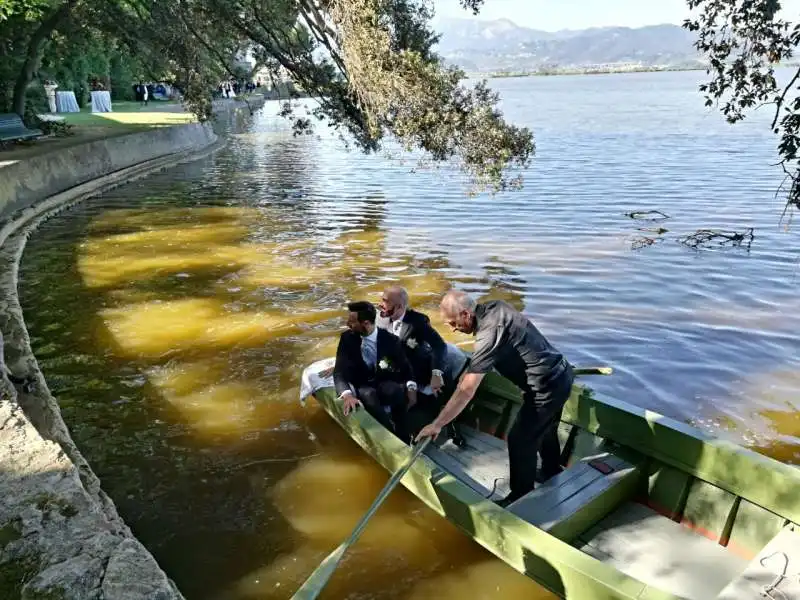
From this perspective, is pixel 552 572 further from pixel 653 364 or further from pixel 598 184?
pixel 598 184

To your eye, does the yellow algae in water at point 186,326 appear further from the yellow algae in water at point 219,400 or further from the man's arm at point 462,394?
the man's arm at point 462,394

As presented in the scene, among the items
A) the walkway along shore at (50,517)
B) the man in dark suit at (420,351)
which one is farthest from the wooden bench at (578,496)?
the walkway along shore at (50,517)

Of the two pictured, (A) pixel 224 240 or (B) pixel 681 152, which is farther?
(B) pixel 681 152

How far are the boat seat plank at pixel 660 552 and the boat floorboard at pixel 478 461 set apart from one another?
0.97 m

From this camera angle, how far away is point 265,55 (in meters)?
16.1

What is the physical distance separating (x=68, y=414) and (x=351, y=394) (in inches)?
135

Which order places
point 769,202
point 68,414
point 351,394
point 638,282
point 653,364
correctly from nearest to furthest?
point 351,394 < point 68,414 < point 653,364 < point 638,282 < point 769,202

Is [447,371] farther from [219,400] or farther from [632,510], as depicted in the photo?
[219,400]

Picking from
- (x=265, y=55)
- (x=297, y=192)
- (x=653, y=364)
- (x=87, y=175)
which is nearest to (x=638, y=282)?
(x=653, y=364)

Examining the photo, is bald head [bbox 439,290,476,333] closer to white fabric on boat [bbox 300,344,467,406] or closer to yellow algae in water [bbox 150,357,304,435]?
white fabric on boat [bbox 300,344,467,406]

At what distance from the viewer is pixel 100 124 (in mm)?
29812

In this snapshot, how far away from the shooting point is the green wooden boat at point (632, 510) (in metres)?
4.30

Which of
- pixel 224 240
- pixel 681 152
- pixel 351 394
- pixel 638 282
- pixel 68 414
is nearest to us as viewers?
pixel 351 394

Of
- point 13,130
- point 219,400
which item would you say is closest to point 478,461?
point 219,400
